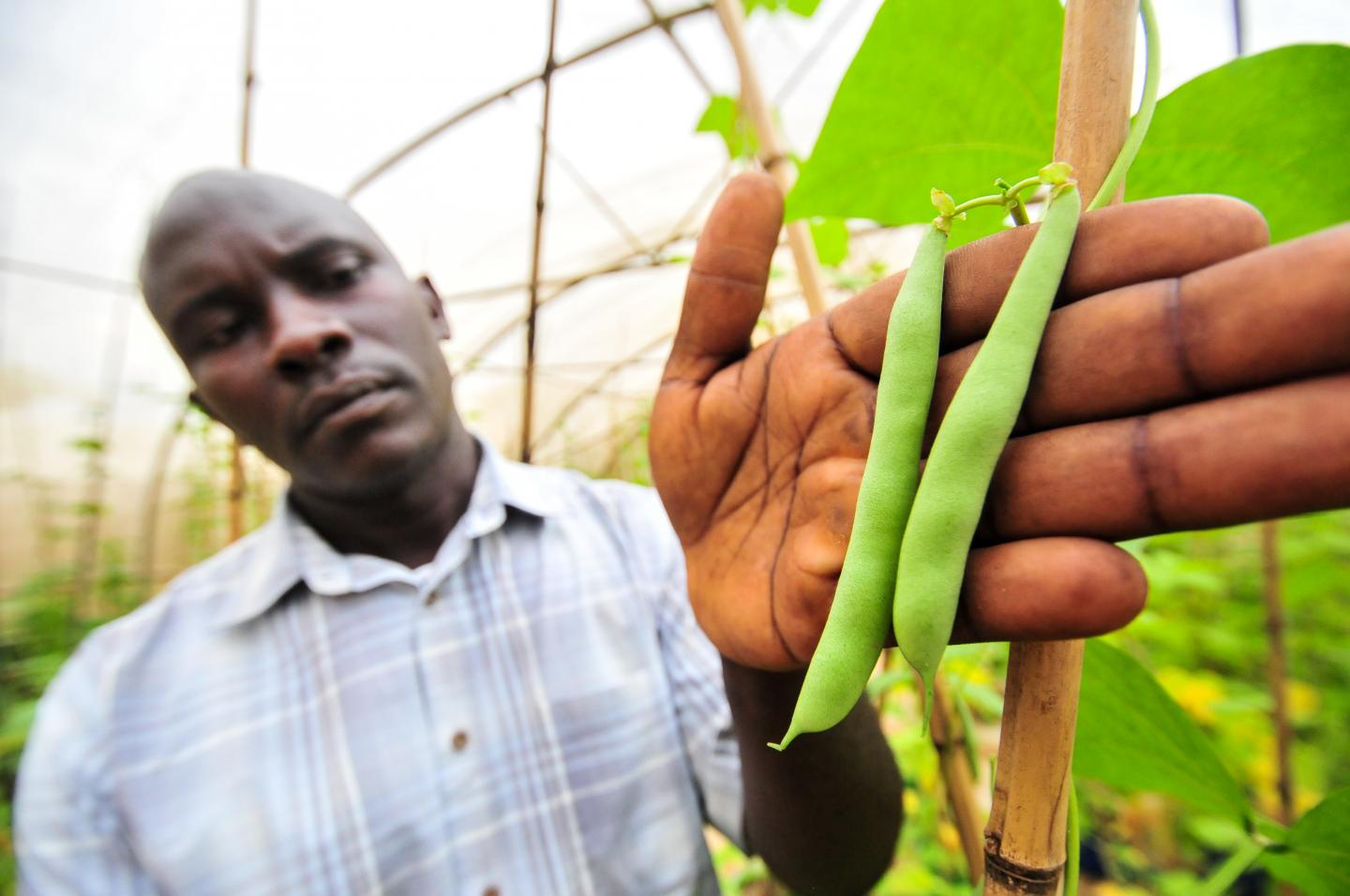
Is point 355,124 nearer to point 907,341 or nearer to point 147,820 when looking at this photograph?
point 147,820

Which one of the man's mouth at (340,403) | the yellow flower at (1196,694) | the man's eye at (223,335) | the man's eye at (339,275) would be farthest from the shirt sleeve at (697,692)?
the yellow flower at (1196,694)

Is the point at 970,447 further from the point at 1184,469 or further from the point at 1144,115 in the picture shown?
the point at 1144,115

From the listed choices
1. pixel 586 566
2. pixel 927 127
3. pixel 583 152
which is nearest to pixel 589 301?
pixel 583 152

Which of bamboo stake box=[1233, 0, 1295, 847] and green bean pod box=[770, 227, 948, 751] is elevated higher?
green bean pod box=[770, 227, 948, 751]

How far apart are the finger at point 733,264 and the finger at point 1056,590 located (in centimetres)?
44

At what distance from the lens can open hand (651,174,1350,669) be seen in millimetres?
415

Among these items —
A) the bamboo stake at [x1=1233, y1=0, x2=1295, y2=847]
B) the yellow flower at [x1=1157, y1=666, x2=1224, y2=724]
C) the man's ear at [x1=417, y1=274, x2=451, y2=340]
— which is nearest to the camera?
the bamboo stake at [x1=1233, y1=0, x2=1295, y2=847]

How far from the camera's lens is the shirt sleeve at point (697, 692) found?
4.49 ft

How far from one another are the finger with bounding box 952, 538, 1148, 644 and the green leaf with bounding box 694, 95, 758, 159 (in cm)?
109

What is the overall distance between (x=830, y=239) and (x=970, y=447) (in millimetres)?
1166

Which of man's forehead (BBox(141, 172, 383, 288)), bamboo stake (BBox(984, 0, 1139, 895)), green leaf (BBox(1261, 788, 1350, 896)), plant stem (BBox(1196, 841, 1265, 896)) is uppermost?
man's forehead (BBox(141, 172, 383, 288))

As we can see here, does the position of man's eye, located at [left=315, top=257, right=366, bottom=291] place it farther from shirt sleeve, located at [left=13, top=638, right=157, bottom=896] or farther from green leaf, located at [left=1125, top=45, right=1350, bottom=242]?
green leaf, located at [left=1125, top=45, right=1350, bottom=242]

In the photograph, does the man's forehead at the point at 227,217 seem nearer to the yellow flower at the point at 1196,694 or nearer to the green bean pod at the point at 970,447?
the green bean pod at the point at 970,447

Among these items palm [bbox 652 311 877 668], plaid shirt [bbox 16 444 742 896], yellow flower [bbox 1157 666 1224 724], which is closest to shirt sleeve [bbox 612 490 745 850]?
plaid shirt [bbox 16 444 742 896]
